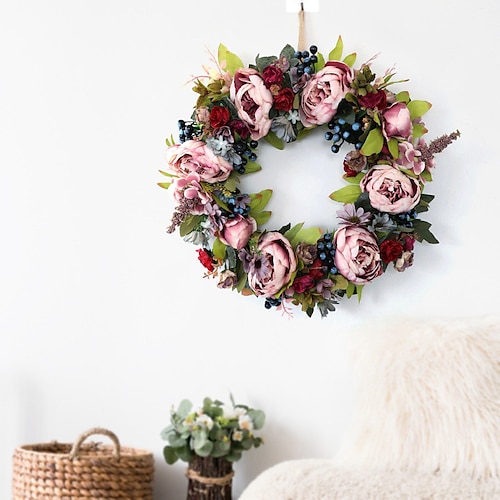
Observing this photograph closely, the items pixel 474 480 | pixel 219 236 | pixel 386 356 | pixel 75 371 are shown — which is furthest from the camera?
pixel 75 371

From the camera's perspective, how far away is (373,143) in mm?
1731

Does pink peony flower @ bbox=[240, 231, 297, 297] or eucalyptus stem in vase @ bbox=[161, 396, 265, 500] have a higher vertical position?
pink peony flower @ bbox=[240, 231, 297, 297]

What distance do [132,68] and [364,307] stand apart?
0.88m

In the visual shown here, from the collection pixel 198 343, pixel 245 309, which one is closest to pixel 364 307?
pixel 245 309

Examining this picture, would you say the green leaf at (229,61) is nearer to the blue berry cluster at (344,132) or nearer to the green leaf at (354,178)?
the blue berry cluster at (344,132)

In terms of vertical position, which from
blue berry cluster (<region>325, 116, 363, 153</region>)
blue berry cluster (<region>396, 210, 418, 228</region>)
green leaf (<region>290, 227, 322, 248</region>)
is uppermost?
blue berry cluster (<region>325, 116, 363, 153</region>)

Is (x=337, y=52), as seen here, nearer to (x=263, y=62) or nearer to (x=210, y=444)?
(x=263, y=62)

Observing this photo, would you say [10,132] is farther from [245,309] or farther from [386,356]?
[386,356]

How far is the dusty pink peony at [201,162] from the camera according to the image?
69.0 inches

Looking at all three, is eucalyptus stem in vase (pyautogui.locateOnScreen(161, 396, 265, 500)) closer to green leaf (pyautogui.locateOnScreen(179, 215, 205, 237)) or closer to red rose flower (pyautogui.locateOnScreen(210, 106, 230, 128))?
green leaf (pyautogui.locateOnScreen(179, 215, 205, 237))

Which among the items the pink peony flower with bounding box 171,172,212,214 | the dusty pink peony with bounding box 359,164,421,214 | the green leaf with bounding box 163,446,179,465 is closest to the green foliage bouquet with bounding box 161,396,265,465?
the green leaf with bounding box 163,446,179,465

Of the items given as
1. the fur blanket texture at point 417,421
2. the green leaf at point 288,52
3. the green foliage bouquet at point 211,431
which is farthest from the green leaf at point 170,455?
the green leaf at point 288,52

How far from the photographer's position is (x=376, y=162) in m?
1.76

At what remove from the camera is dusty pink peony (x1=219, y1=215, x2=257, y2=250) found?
1.76 m
